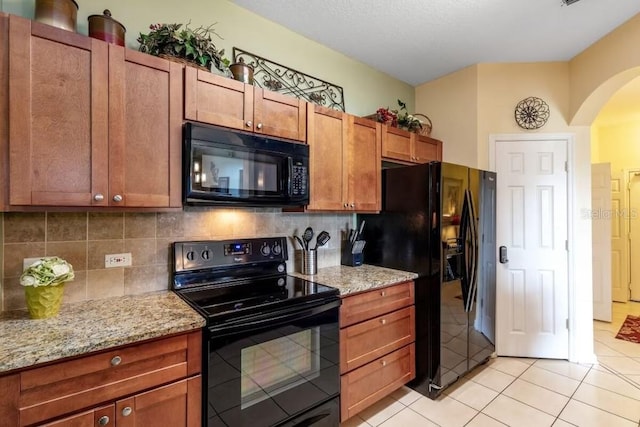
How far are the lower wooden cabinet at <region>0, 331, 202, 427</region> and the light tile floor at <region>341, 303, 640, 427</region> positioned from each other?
1279mm

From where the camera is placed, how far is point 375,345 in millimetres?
2127

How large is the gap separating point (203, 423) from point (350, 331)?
96cm

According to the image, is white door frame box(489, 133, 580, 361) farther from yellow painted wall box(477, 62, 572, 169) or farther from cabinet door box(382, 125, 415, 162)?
cabinet door box(382, 125, 415, 162)

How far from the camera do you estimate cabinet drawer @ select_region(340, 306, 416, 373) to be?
1.97 meters

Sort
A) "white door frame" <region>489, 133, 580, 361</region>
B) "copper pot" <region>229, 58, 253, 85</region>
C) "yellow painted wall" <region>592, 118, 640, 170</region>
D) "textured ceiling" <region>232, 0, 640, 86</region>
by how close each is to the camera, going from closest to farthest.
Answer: "copper pot" <region>229, 58, 253, 85</region>, "textured ceiling" <region>232, 0, 640, 86</region>, "white door frame" <region>489, 133, 580, 361</region>, "yellow painted wall" <region>592, 118, 640, 170</region>

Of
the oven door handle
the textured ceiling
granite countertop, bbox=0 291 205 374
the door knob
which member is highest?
the textured ceiling

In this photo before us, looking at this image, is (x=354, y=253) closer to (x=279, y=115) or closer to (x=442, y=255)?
(x=442, y=255)

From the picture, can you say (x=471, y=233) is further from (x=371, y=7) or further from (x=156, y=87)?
(x=156, y=87)

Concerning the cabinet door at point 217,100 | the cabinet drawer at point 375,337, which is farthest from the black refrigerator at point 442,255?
the cabinet door at point 217,100

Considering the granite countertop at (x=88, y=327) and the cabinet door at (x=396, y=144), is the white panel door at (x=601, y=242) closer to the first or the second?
the cabinet door at (x=396, y=144)

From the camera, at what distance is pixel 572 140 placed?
2908mm

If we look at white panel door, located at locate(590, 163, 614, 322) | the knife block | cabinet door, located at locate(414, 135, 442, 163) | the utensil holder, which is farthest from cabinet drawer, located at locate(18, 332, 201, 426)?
white panel door, located at locate(590, 163, 614, 322)

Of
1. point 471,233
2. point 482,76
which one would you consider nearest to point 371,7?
point 482,76

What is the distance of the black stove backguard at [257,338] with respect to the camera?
1.42 m
